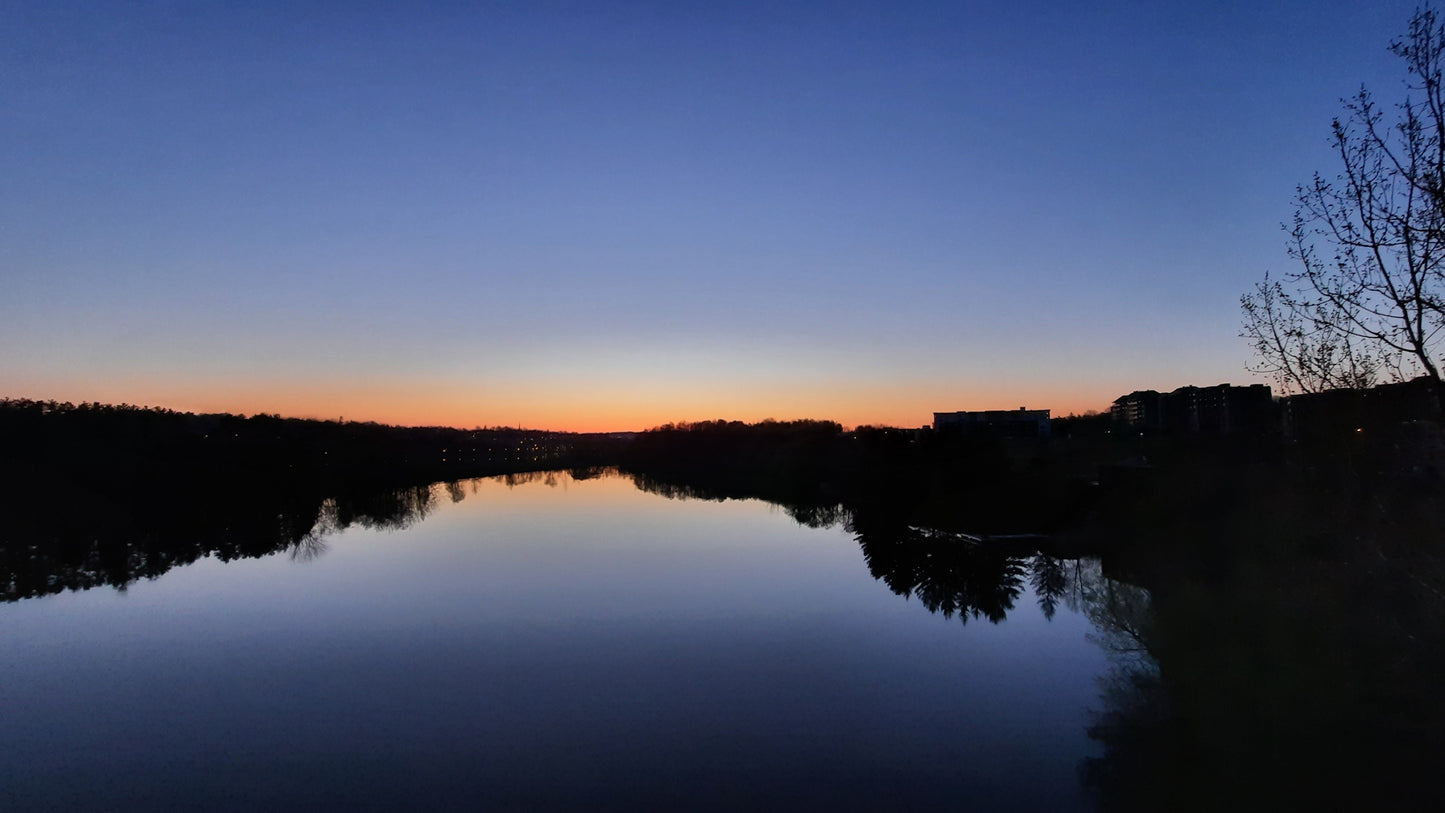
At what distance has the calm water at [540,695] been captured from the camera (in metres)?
7.58

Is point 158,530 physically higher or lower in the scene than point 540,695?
higher

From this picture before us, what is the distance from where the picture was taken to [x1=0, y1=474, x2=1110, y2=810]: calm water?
24.9ft

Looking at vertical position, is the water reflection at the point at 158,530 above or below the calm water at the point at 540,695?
above

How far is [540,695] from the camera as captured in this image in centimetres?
1018

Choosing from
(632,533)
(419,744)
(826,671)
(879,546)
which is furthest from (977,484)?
(419,744)

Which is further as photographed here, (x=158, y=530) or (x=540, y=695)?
(x=158, y=530)

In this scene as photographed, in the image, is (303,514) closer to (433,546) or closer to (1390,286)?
(433,546)

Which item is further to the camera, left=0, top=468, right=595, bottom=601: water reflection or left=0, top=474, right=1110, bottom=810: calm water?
left=0, top=468, right=595, bottom=601: water reflection

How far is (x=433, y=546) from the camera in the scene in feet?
86.1

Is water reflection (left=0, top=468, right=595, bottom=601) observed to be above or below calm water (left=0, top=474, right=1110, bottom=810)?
above

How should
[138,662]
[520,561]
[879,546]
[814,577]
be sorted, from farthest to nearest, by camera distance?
[879,546]
[520,561]
[814,577]
[138,662]

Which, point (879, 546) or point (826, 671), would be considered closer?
point (826, 671)

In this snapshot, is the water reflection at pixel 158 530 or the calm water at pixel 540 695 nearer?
the calm water at pixel 540 695

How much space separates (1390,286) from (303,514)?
37.1m
